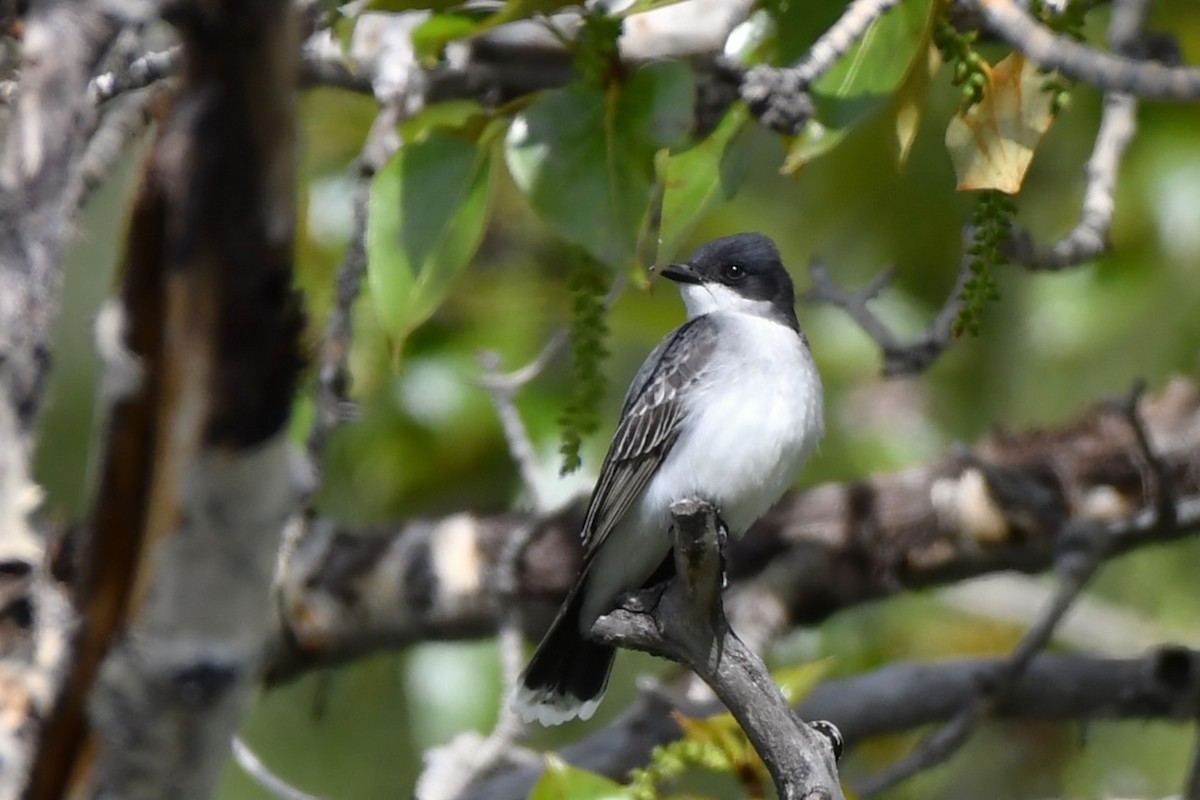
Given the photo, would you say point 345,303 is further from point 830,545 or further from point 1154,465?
point 1154,465

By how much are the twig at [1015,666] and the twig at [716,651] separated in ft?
4.27

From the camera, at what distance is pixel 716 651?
8.32 ft

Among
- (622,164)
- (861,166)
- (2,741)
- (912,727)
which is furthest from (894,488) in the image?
(2,741)

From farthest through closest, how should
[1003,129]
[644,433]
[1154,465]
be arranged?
1. [1154,465]
2. [644,433]
3. [1003,129]

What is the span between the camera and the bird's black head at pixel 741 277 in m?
3.94

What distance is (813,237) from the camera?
20.0 feet

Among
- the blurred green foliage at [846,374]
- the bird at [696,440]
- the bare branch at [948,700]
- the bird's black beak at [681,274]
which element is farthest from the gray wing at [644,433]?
the blurred green foliage at [846,374]

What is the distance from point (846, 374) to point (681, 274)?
2629mm

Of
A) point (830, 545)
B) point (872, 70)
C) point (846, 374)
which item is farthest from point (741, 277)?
point (846, 374)

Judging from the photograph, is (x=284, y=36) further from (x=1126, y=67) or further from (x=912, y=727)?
(x=912, y=727)

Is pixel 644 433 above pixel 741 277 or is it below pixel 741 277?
below

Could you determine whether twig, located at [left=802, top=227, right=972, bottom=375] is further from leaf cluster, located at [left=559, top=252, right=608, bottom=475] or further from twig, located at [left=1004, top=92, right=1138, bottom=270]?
leaf cluster, located at [left=559, top=252, right=608, bottom=475]

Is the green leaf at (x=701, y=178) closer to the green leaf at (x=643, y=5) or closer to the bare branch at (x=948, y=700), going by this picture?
the green leaf at (x=643, y=5)

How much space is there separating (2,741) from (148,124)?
202 centimetres
